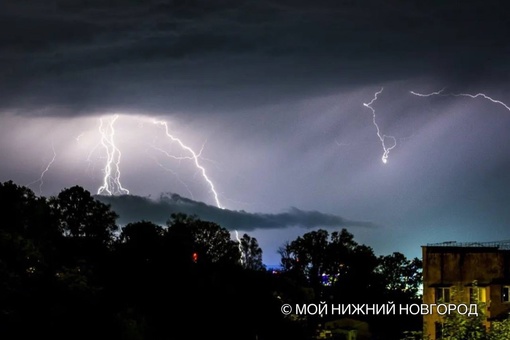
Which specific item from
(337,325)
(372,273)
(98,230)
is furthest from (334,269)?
(337,325)

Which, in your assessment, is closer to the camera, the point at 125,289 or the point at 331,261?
the point at 125,289

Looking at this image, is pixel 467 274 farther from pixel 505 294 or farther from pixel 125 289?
pixel 125 289

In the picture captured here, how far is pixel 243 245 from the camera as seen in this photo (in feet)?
456

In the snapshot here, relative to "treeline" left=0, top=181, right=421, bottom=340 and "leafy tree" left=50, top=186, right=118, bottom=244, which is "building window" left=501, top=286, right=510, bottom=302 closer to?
"treeline" left=0, top=181, right=421, bottom=340

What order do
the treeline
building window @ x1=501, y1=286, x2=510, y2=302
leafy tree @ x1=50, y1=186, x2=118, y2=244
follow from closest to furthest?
the treeline, building window @ x1=501, y1=286, x2=510, y2=302, leafy tree @ x1=50, y1=186, x2=118, y2=244

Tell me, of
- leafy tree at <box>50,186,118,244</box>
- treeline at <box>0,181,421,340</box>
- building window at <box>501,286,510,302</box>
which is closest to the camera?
treeline at <box>0,181,421,340</box>

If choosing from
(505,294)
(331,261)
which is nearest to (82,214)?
(331,261)

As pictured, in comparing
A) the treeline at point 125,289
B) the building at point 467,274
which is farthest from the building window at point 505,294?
the treeline at point 125,289

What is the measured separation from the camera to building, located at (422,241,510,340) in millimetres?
52656

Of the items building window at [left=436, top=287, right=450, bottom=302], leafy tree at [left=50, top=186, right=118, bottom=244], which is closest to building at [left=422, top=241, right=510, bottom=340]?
building window at [left=436, top=287, right=450, bottom=302]

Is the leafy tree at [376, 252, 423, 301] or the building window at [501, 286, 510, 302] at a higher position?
the leafy tree at [376, 252, 423, 301]

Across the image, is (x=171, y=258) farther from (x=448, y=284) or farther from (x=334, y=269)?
(x=334, y=269)

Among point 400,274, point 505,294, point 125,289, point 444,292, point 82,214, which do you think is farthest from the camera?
point 400,274

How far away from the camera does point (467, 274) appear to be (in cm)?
5331
